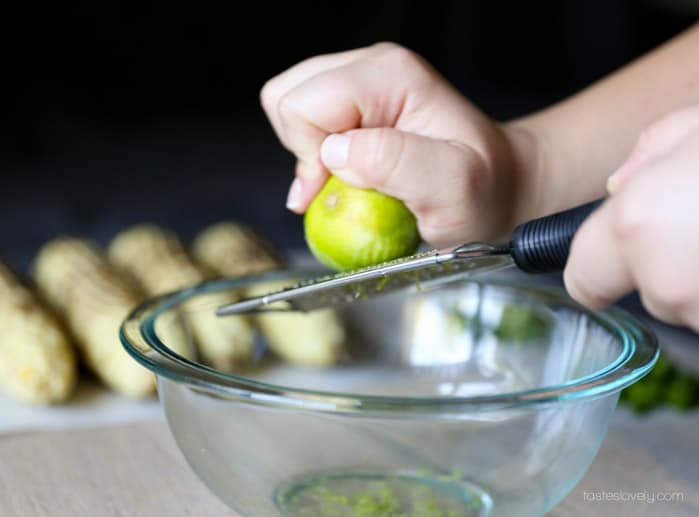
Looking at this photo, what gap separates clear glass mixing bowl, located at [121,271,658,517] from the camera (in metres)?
0.51

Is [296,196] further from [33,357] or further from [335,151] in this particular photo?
[33,357]

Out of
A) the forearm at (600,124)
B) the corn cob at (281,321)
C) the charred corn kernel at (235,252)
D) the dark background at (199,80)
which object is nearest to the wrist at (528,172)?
the forearm at (600,124)

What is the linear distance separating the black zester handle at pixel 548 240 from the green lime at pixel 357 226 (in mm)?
152

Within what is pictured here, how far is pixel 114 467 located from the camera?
732 mm

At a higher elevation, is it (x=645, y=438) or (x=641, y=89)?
(x=641, y=89)

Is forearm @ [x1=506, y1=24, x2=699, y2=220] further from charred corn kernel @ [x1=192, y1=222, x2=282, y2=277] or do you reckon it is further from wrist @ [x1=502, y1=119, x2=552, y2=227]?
charred corn kernel @ [x1=192, y1=222, x2=282, y2=277]

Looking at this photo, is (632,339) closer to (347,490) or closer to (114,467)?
(347,490)

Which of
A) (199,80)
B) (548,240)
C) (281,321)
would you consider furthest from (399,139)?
(199,80)

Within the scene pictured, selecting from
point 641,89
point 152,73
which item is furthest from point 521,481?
point 152,73

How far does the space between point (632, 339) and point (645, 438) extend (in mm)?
278

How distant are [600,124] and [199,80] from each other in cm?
150

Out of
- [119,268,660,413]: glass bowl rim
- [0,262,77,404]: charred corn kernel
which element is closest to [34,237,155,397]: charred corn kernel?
[0,262,77,404]: charred corn kernel

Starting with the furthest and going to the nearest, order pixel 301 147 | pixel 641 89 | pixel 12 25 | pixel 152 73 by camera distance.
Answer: pixel 152 73 < pixel 12 25 < pixel 641 89 < pixel 301 147

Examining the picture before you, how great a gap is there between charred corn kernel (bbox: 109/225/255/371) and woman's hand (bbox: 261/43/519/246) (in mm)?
127
